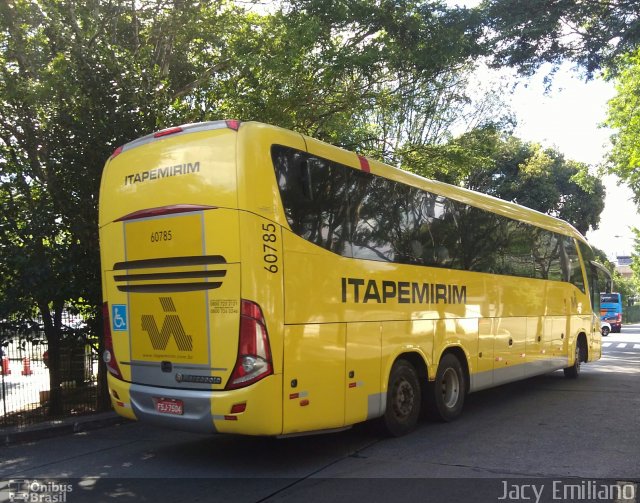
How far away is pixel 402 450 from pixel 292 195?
3303mm

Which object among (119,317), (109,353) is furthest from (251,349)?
(109,353)

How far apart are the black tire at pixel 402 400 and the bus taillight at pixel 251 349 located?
7.41 feet

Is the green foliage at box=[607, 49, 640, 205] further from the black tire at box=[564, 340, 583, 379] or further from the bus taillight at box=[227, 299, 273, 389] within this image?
the bus taillight at box=[227, 299, 273, 389]

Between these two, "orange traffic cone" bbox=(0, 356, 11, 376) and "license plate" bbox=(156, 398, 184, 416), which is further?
"orange traffic cone" bbox=(0, 356, 11, 376)

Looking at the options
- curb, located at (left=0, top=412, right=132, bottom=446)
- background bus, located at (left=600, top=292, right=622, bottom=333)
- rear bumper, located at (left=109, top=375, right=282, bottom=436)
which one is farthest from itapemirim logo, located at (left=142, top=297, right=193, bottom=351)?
background bus, located at (left=600, top=292, right=622, bottom=333)

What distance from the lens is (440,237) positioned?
852 cm

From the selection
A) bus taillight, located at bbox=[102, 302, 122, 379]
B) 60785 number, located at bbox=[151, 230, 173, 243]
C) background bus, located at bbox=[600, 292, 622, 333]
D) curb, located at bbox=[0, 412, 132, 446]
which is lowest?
background bus, located at bbox=[600, 292, 622, 333]

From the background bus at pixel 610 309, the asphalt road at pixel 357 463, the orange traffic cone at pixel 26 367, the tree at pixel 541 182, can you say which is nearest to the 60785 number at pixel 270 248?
the asphalt road at pixel 357 463

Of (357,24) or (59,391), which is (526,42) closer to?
(357,24)

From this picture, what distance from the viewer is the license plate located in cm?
582

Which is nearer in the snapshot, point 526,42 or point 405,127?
point 526,42

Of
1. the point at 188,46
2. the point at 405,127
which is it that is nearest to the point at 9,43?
the point at 188,46

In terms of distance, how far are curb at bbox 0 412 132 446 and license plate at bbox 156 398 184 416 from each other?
9.93 ft

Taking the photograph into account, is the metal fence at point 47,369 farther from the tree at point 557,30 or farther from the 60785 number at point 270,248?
the tree at point 557,30
